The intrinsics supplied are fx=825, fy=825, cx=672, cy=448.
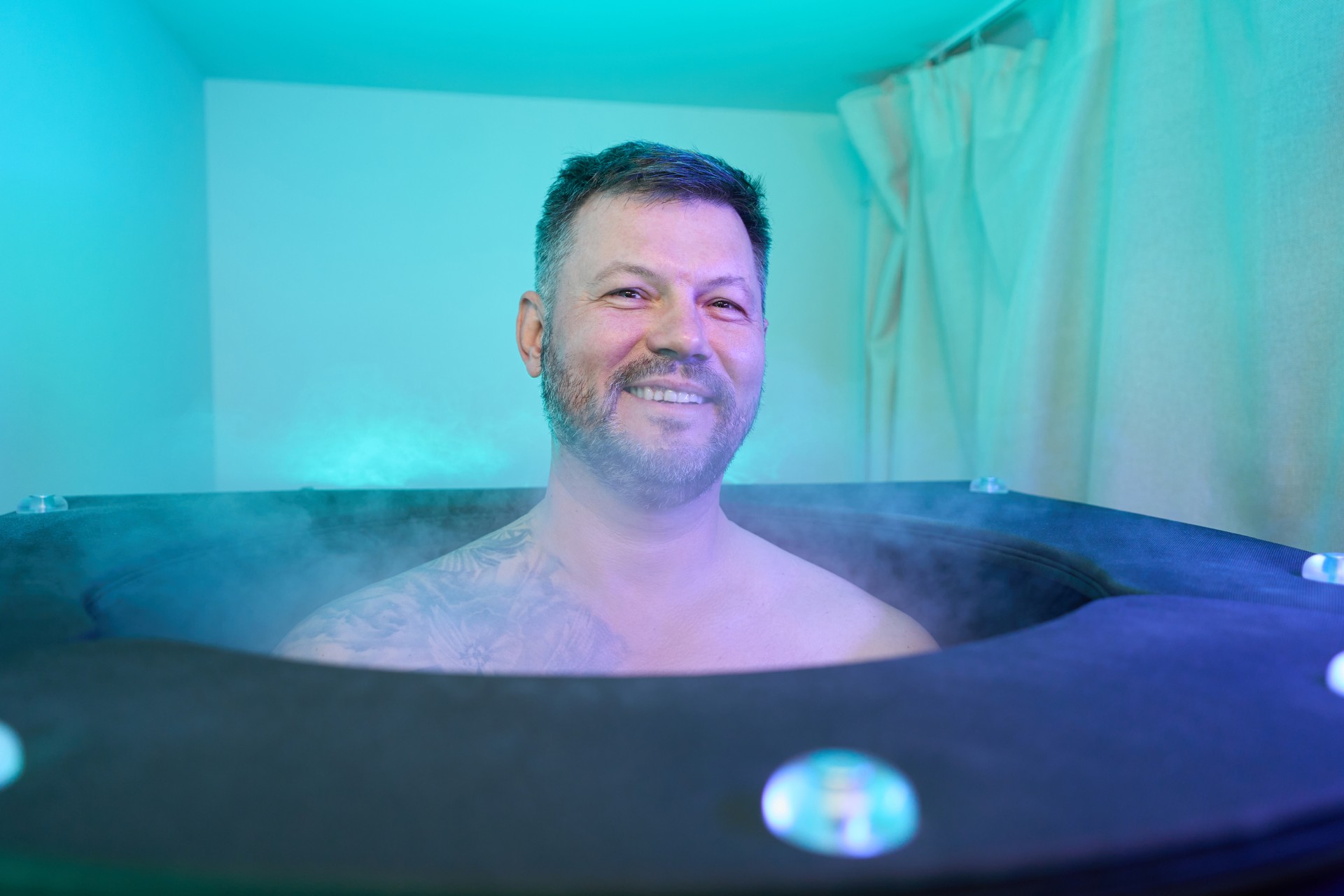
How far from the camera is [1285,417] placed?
1407mm

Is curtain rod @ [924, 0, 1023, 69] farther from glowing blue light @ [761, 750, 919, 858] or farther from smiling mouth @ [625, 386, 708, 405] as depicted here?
glowing blue light @ [761, 750, 919, 858]

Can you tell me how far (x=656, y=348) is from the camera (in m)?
1.21

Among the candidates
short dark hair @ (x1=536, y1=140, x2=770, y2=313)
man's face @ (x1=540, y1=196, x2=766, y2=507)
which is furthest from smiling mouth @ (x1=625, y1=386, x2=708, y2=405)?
short dark hair @ (x1=536, y1=140, x2=770, y2=313)

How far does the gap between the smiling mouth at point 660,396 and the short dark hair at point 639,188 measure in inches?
9.7

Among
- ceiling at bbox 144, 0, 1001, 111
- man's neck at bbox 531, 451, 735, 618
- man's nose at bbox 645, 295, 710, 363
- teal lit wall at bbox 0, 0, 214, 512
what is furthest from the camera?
ceiling at bbox 144, 0, 1001, 111

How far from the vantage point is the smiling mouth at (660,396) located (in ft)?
4.05

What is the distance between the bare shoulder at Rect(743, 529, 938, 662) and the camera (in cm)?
133

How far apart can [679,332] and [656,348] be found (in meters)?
0.04

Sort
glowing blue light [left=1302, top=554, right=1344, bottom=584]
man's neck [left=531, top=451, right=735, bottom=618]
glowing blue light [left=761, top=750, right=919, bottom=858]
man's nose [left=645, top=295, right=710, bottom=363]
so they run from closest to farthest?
1. glowing blue light [left=761, top=750, right=919, bottom=858]
2. glowing blue light [left=1302, top=554, right=1344, bottom=584]
3. man's nose [left=645, top=295, right=710, bottom=363]
4. man's neck [left=531, top=451, right=735, bottom=618]

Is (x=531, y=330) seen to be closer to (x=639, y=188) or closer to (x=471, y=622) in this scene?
(x=639, y=188)

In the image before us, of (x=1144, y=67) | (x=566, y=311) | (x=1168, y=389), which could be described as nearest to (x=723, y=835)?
(x=566, y=311)

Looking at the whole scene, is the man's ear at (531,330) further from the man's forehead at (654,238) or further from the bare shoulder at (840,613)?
the bare shoulder at (840,613)

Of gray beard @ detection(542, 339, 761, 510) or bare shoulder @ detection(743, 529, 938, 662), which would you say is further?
bare shoulder @ detection(743, 529, 938, 662)

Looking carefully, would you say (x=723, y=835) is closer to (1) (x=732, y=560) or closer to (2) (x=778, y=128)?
(1) (x=732, y=560)
